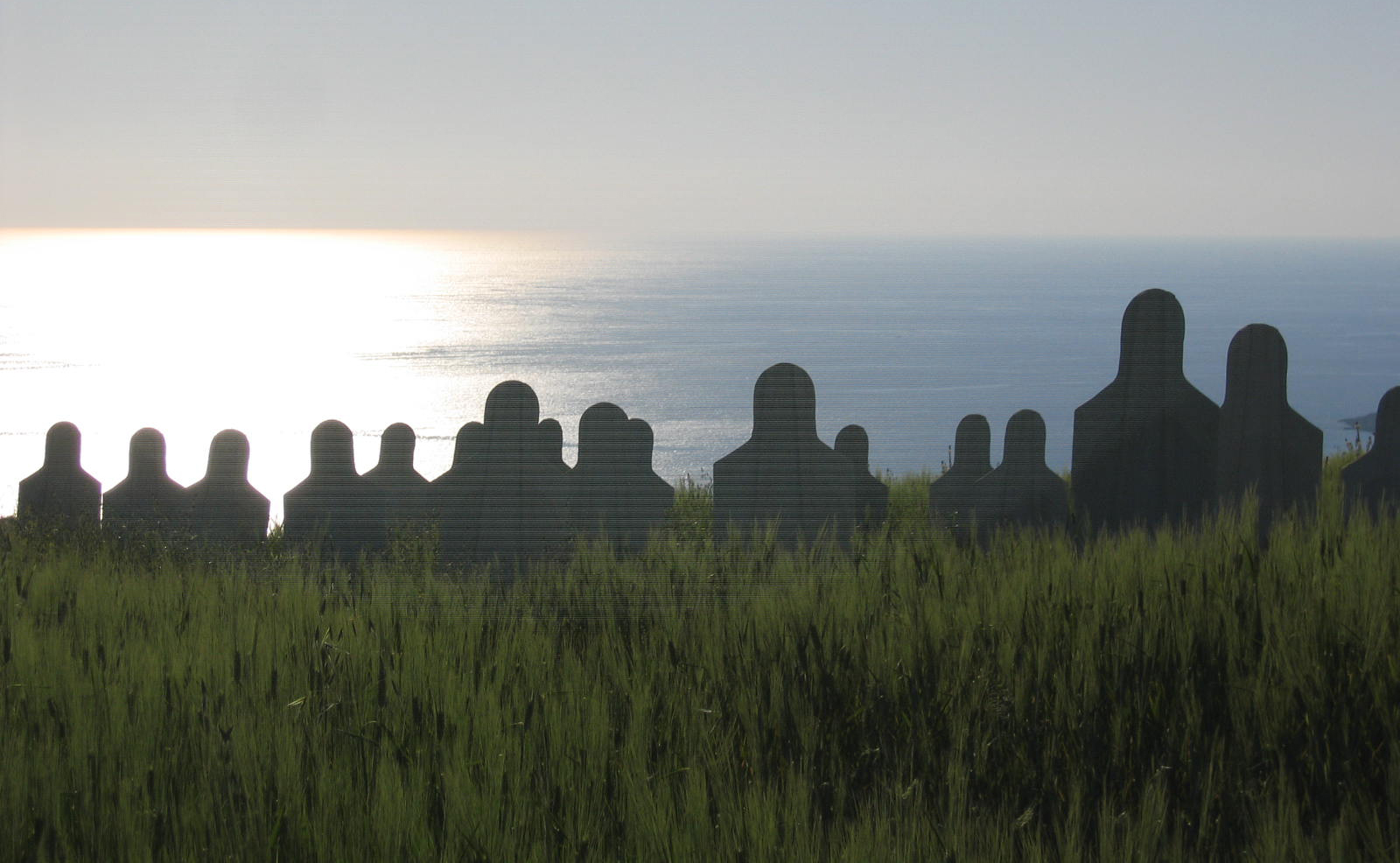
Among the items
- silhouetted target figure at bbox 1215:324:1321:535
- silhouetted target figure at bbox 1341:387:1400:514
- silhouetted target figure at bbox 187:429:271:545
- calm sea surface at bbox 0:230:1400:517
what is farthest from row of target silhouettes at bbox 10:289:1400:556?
calm sea surface at bbox 0:230:1400:517

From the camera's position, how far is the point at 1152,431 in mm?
5723

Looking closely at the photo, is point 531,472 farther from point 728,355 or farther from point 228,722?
point 728,355

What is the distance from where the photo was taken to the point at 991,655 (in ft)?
9.98

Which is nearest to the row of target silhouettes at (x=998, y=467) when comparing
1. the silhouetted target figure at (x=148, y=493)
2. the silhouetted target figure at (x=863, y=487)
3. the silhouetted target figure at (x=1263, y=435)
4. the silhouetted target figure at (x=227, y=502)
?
the silhouetted target figure at (x=1263, y=435)

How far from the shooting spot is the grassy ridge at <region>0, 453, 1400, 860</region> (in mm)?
2240

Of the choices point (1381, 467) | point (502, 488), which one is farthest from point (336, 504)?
point (1381, 467)

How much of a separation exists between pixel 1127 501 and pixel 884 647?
3.23m

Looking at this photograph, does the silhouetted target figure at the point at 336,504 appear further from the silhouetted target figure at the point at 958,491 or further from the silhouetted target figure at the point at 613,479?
the silhouetted target figure at the point at 958,491

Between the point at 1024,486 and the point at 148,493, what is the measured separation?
509 cm

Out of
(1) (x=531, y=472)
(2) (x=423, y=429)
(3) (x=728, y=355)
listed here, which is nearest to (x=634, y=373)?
(3) (x=728, y=355)

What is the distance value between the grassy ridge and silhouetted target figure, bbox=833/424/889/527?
6.75 feet

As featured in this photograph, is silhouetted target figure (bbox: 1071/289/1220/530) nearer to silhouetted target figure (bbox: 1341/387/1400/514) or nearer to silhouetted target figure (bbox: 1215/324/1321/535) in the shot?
silhouetted target figure (bbox: 1215/324/1321/535)

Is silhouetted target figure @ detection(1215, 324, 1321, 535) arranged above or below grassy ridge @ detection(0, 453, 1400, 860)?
above

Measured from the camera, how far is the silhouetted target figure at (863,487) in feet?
19.7
